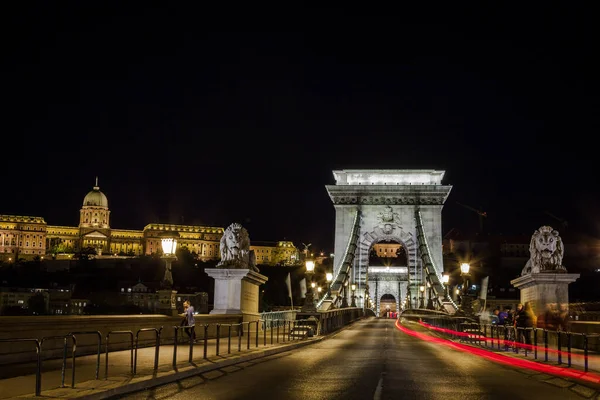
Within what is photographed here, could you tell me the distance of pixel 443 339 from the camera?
33.9m

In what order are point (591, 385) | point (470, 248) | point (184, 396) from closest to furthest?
point (184, 396)
point (591, 385)
point (470, 248)

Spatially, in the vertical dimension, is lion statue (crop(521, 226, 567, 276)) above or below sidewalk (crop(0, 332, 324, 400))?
above

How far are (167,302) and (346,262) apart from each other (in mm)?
55485

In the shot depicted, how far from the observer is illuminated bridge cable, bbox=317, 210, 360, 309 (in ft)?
246

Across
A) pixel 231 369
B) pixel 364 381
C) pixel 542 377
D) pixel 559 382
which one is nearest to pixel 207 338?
pixel 231 369

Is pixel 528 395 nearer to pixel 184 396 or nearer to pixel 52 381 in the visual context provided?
pixel 184 396

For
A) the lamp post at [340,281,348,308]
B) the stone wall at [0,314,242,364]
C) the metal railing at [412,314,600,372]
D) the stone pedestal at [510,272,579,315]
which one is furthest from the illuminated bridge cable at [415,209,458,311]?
the stone wall at [0,314,242,364]

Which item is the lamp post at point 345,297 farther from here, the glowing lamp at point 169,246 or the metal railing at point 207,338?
the glowing lamp at point 169,246

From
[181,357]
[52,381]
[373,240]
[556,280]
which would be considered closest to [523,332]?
[556,280]

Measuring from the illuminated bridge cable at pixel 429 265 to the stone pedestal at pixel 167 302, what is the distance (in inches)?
1760

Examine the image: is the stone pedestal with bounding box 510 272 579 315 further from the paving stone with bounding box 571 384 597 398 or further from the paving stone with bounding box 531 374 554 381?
the paving stone with bounding box 571 384 597 398

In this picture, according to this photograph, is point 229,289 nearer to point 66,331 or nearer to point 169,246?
point 169,246

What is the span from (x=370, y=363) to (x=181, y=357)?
4.76 m

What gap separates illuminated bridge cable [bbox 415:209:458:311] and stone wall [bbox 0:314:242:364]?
1856 inches
